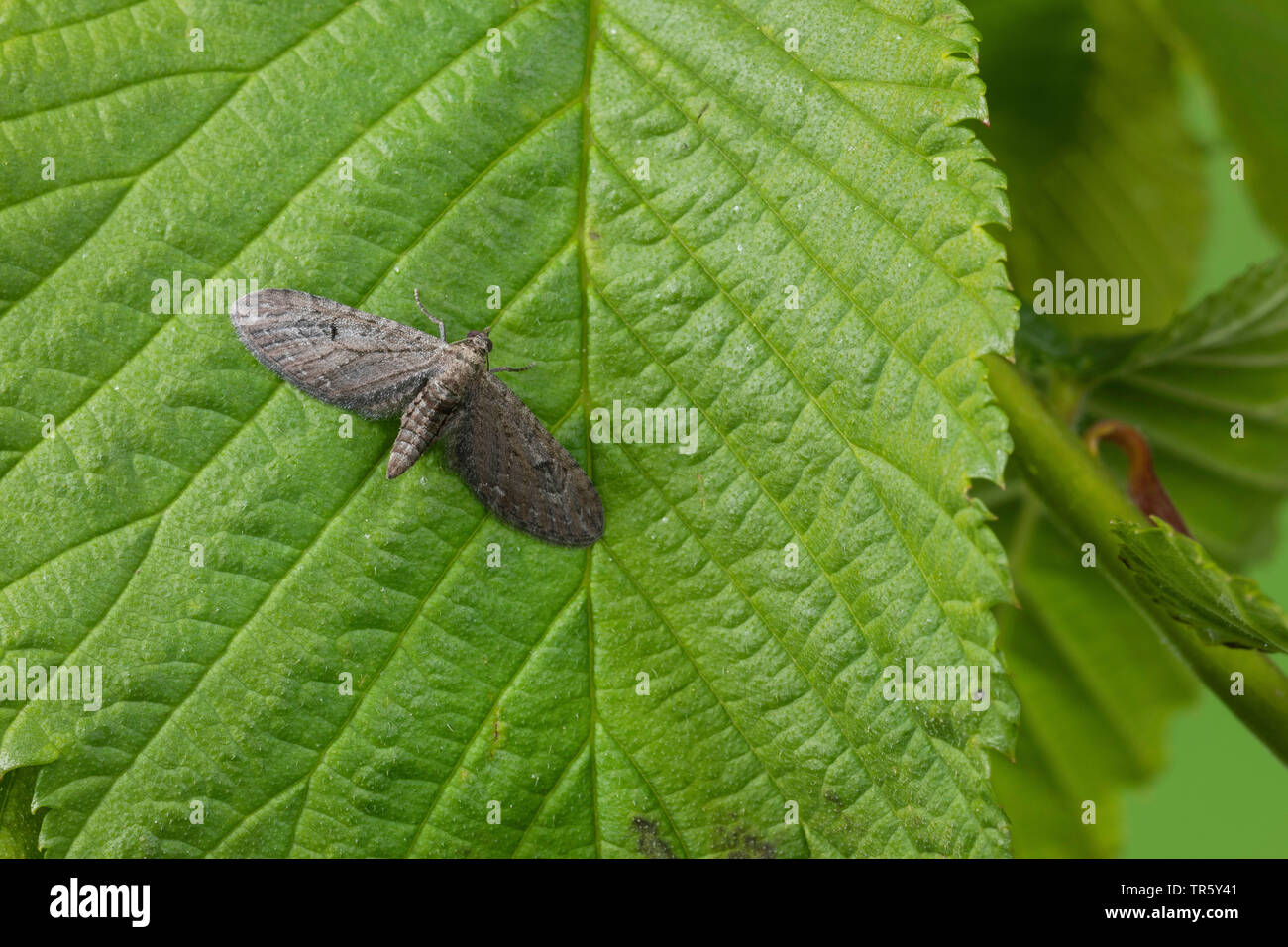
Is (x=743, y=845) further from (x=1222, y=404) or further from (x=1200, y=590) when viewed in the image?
(x=1222, y=404)

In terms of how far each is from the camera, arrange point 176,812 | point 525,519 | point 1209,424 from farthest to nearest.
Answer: point 1209,424 → point 525,519 → point 176,812

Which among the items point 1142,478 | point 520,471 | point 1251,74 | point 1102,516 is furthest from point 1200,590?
point 1251,74

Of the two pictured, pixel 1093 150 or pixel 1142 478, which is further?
pixel 1093 150

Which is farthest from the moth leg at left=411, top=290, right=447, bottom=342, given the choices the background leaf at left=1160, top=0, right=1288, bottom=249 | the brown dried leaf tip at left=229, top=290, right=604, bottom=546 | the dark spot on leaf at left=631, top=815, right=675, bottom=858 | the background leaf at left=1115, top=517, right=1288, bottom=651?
the background leaf at left=1160, top=0, right=1288, bottom=249

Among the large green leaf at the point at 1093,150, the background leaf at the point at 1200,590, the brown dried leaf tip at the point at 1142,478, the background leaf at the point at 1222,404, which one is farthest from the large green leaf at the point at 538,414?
the large green leaf at the point at 1093,150

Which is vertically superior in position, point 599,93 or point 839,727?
point 599,93

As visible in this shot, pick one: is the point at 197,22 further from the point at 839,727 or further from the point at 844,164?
the point at 839,727

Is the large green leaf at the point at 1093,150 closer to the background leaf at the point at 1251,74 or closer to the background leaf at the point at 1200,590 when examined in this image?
the background leaf at the point at 1251,74

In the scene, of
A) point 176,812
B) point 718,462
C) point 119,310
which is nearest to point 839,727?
point 718,462
